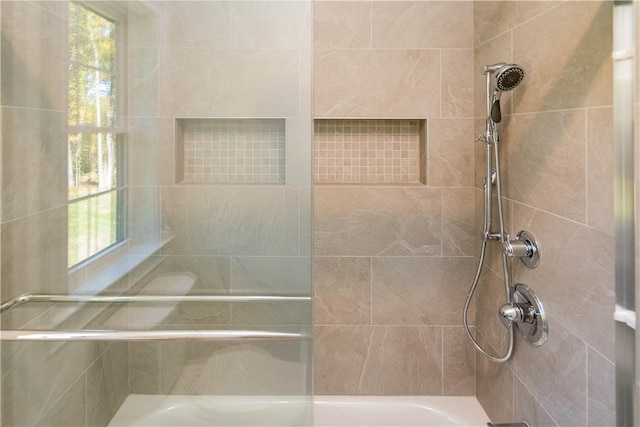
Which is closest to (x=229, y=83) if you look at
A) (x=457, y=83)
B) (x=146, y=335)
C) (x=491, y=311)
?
(x=146, y=335)

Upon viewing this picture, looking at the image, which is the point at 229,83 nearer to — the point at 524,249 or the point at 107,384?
the point at 107,384

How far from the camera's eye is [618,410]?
964mm

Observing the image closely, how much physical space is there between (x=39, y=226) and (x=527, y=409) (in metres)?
1.55

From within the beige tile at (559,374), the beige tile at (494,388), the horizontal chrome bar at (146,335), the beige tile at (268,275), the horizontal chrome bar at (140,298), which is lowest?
the beige tile at (494,388)

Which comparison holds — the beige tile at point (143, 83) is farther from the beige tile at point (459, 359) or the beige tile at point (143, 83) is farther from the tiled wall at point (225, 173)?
the beige tile at point (459, 359)

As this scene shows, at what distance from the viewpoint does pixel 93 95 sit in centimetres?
89

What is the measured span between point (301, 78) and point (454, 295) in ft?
4.28

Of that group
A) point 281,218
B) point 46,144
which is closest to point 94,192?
point 46,144

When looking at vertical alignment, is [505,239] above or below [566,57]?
below

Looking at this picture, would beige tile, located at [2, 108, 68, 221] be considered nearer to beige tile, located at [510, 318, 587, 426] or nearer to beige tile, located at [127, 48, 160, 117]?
beige tile, located at [127, 48, 160, 117]

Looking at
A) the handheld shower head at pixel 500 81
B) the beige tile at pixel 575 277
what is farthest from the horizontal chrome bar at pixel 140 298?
the handheld shower head at pixel 500 81

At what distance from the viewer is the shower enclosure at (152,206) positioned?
0.90 meters

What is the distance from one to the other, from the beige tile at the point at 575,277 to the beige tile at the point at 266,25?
0.87m

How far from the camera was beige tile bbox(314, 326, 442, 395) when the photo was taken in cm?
187
